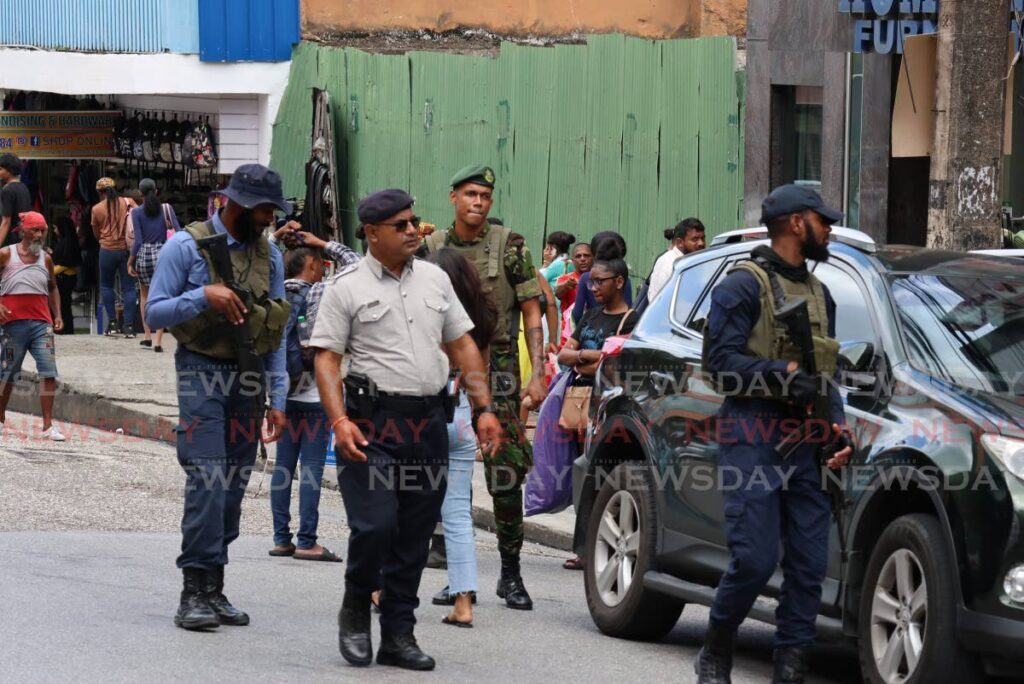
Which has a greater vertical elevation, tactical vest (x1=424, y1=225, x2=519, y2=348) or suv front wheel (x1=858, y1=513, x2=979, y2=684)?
tactical vest (x1=424, y1=225, x2=519, y2=348)

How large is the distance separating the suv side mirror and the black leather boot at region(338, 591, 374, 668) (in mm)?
2033

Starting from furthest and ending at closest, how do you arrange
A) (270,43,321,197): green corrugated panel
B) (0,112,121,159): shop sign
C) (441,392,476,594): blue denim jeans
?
(0,112,121,159): shop sign < (270,43,321,197): green corrugated panel < (441,392,476,594): blue denim jeans

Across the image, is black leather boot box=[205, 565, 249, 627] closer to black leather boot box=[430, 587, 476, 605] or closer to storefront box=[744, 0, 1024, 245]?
black leather boot box=[430, 587, 476, 605]

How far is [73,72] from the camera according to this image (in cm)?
2228

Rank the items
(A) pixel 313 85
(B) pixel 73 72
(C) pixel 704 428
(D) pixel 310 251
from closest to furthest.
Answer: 1. (C) pixel 704 428
2. (D) pixel 310 251
3. (A) pixel 313 85
4. (B) pixel 73 72

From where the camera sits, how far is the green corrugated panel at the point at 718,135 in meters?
15.2

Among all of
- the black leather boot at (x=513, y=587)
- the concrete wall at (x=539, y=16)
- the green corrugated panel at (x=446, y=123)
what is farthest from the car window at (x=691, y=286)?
the concrete wall at (x=539, y=16)

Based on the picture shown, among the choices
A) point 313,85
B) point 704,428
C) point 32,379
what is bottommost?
point 32,379

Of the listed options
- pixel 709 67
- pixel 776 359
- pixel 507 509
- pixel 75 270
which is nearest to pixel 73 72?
pixel 75 270

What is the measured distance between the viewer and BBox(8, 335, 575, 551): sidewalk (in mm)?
16031

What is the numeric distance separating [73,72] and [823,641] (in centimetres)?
1730

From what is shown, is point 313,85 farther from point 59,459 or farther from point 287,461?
point 287,461

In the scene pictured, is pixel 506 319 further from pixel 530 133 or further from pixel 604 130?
pixel 530 133

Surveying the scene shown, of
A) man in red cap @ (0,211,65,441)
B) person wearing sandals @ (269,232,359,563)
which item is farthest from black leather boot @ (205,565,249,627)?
man in red cap @ (0,211,65,441)
